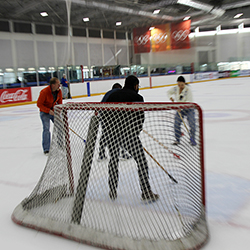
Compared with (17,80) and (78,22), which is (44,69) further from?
(78,22)

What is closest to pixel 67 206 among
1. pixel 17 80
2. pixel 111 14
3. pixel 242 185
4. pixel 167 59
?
pixel 242 185

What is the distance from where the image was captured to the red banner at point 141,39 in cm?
2588

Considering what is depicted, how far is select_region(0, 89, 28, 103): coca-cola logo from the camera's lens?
11.2 metres

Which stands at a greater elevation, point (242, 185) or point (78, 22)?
point (78, 22)

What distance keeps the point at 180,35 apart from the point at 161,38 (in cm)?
160

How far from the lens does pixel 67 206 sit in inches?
88.9

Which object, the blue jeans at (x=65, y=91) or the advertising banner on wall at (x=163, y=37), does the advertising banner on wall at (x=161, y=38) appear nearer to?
the advertising banner on wall at (x=163, y=37)

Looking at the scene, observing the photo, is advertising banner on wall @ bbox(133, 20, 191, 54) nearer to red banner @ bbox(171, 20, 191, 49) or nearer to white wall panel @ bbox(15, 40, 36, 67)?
red banner @ bbox(171, 20, 191, 49)

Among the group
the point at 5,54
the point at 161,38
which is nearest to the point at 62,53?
the point at 5,54

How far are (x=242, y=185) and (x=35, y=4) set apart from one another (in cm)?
1750

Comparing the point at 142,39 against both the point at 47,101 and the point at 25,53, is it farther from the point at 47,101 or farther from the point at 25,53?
the point at 47,101

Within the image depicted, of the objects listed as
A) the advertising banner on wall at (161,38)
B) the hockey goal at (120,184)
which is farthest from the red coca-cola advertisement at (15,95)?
the advertising banner on wall at (161,38)

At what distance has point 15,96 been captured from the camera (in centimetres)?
1162

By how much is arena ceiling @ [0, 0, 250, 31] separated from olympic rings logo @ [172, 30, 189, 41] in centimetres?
103
